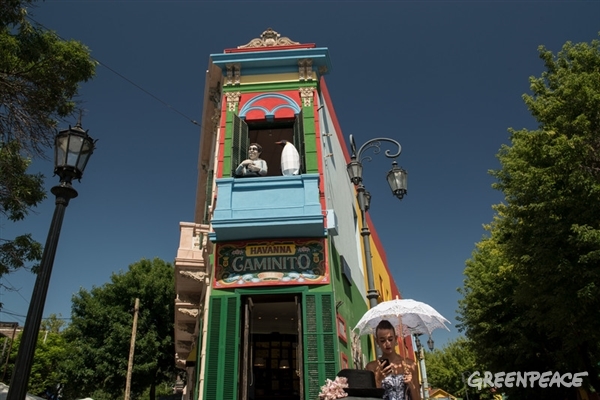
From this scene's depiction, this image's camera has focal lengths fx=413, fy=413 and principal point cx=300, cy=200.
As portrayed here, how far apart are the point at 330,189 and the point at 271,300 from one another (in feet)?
11.4

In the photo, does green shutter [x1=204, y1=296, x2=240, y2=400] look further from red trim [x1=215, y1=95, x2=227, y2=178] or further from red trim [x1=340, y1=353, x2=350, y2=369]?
red trim [x1=215, y1=95, x2=227, y2=178]

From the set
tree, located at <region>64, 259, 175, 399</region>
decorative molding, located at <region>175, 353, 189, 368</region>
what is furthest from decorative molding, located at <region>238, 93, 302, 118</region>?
tree, located at <region>64, 259, 175, 399</region>

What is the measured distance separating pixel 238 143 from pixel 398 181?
13.5 ft

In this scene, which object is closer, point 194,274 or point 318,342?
point 318,342

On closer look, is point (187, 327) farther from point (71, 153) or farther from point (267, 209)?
point (71, 153)

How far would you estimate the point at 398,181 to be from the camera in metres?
8.34

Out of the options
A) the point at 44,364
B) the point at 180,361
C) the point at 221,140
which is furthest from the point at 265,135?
the point at 44,364

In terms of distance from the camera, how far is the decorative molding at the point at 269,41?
12.1 m

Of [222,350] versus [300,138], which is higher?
[300,138]

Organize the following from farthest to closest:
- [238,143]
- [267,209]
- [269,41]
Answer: [269,41]
[238,143]
[267,209]

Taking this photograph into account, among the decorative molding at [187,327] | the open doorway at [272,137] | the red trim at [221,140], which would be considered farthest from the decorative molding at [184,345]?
the red trim at [221,140]

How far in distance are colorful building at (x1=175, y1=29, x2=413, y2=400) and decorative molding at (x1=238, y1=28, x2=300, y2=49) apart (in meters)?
0.03

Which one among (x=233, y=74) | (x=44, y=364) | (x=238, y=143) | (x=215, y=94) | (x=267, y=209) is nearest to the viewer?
(x=267, y=209)

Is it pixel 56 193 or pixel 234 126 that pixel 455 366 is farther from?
pixel 56 193
